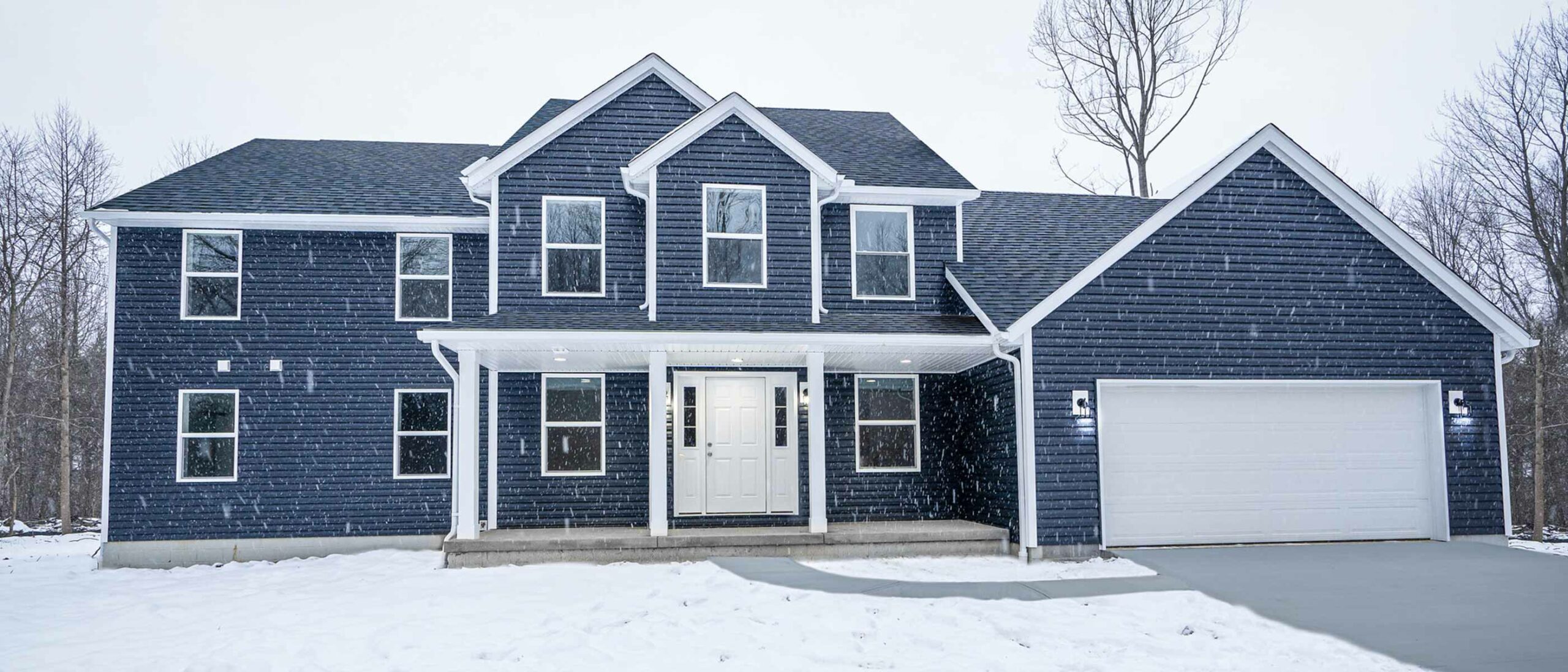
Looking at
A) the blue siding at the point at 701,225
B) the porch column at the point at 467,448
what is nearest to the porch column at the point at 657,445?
the blue siding at the point at 701,225

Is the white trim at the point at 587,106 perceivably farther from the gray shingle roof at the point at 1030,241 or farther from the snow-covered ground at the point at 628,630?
the snow-covered ground at the point at 628,630

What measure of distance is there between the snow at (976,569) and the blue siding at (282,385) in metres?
5.69

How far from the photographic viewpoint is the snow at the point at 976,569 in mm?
10062

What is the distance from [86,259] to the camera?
888 inches

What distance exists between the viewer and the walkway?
862 centimetres

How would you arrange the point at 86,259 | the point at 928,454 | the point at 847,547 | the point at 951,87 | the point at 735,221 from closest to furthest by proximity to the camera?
the point at 847,547, the point at 735,221, the point at 928,454, the point at 86,259, the point at 951,87

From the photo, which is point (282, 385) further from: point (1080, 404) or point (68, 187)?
point (68, 187)

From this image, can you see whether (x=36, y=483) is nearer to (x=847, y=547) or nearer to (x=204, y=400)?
(x=204, y=400)

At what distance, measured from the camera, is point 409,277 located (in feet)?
44.5

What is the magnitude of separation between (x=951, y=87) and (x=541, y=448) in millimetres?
57091

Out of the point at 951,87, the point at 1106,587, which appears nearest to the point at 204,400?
the point at 1106,587

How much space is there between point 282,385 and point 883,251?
7.84 meters

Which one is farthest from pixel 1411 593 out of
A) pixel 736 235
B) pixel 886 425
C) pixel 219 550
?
pixel 219 550

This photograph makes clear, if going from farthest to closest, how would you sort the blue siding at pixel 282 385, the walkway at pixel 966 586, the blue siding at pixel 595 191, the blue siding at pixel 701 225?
the blue siding at pixel 282 385 < the blue siding at pixel 595 191 < the blue siding at pixel 701 225 < the walkway at pixel 966 586
